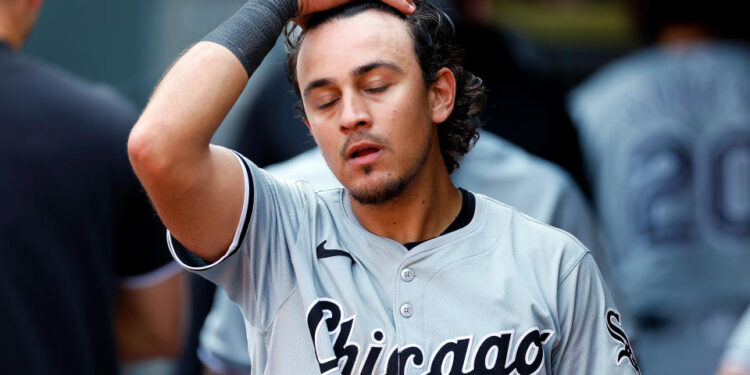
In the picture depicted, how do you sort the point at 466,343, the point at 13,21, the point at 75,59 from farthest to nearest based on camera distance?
the point at 75,59, the point at 13,21, the point at 466,343

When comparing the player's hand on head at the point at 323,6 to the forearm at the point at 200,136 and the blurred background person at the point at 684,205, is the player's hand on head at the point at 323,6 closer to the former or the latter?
the forearm at the point at 200,136

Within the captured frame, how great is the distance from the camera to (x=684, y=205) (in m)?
4.41

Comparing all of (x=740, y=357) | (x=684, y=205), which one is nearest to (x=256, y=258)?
(x=740, y=357)

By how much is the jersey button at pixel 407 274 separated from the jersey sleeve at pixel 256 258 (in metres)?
0.22

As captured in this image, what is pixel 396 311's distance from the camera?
7.17 ft

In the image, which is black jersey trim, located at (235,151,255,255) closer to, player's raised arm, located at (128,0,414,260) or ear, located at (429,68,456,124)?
player's raised arm, located at (128,0,414,260)

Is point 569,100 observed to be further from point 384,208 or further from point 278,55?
point 384,208

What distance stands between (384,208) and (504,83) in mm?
2003

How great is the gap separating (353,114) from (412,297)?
14.8 inches

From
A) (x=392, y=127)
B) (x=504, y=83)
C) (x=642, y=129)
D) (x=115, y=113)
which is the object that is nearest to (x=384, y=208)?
(x=392, y=127)

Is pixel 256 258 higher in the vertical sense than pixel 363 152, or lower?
lower

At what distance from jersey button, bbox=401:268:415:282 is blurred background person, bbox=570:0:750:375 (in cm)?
234

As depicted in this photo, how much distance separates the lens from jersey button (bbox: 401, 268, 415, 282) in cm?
223

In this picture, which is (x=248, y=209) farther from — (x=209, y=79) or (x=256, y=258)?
(x=209, y=79)
